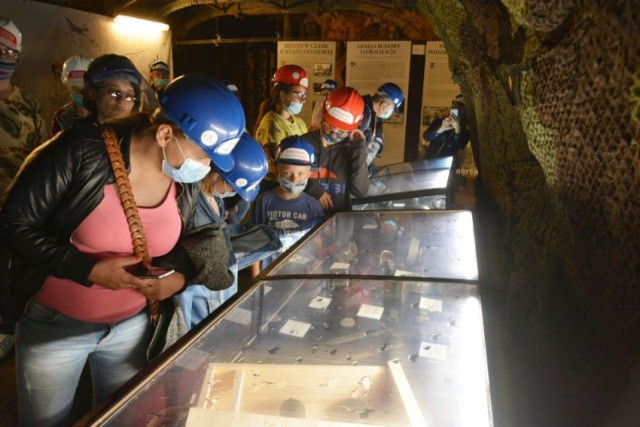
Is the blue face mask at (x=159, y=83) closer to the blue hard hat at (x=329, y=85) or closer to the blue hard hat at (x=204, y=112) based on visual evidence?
the blue hard hat at (x=329, y=85)

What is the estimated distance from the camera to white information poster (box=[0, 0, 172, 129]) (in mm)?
5406

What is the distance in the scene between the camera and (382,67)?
788 centimetres

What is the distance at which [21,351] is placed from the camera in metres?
1.59

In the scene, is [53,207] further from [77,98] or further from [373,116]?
[373,116]

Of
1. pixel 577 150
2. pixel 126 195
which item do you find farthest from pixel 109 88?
pixel 577 150

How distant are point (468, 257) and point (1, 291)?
6.44 feet

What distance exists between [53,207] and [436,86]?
24.2ft

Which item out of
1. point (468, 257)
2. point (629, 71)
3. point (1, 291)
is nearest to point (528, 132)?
point (468, 257)

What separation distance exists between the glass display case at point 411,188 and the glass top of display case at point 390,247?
566 millimetres

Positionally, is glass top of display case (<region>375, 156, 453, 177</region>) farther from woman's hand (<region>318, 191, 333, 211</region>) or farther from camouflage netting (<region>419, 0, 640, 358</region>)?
camouflage netting (<region>419, 0, 640, 358</region>)

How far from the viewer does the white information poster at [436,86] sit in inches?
299

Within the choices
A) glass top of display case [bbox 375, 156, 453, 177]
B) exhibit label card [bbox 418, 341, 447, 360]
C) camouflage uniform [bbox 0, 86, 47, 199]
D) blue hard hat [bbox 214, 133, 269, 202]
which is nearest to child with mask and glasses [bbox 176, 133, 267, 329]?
blue hard hat [bbox 214, 133, 269, 202]

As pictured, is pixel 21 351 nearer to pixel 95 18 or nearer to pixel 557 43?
pixel 557 43

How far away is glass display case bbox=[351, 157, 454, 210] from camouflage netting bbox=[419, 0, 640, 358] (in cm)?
113
